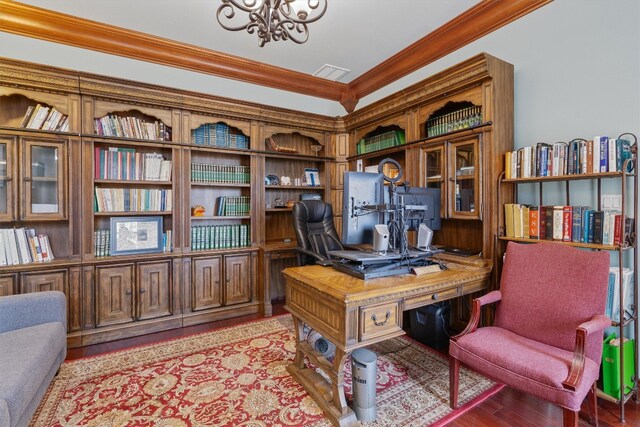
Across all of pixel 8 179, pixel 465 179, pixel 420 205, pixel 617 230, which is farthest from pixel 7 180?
pixel 617 230

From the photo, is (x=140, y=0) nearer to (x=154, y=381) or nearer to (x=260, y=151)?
(x=260, y=151)

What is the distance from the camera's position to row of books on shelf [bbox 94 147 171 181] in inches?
116

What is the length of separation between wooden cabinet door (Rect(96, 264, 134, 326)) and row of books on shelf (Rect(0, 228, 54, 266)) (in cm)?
46

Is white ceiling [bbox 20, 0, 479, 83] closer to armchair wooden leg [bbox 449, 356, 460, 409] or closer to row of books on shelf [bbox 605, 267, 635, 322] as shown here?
row of books on shelf [bbox 605, 267, 635, 322]

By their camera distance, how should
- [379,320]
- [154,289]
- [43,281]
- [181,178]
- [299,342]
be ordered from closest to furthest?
1. [379,320]
2. [299,342]
3. [43,281]
4. [154,289]
5. [181,178]

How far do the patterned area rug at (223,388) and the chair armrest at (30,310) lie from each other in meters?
0.47

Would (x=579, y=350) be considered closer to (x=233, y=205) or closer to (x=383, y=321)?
(x=383, y=321)

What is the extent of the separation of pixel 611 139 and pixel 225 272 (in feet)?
11.2

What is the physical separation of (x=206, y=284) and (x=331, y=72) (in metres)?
2.98

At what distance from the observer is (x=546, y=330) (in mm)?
1787

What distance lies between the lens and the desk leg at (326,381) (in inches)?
65.7

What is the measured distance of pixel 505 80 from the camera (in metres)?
2.45

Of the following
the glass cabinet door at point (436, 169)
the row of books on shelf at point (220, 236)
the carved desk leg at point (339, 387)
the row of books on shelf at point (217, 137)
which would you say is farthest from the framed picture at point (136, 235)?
the glass cabinet door at point (436, 169)

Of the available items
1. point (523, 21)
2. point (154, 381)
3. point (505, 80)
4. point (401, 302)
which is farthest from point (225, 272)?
A: point (523, 21)
